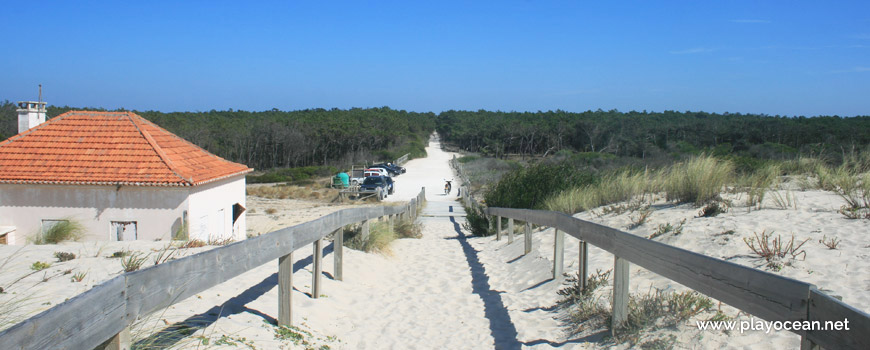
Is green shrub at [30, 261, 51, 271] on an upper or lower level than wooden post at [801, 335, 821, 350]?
lower

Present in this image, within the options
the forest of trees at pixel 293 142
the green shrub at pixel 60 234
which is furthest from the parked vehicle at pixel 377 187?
the forest of trees at pixel 293 142

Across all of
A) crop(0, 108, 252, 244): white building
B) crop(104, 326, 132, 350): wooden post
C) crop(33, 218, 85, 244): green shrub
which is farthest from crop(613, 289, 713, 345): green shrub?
crop(0, 108, 252, 244): white building

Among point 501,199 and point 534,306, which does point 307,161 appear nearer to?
point 501,199

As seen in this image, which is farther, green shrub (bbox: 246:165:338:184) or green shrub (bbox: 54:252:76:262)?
green shrub (bbox: 246:165:338:184)

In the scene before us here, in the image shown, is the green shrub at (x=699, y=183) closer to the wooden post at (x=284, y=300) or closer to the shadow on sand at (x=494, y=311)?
the shadow on sand at (x=494, y=311)

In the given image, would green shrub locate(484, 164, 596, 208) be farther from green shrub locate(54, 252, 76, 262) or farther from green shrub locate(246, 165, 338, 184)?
green shrub locate(246, 165, 338, 184)

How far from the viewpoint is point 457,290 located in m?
7.66

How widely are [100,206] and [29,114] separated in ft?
18.3

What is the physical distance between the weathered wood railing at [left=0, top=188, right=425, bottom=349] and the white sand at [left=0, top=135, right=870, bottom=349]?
1.20ft

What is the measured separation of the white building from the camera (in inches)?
601

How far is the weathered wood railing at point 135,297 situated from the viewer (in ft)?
7.97

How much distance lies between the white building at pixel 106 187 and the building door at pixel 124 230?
2 centimetres

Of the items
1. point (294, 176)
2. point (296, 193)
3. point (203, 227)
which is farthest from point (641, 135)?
point (203, 227)

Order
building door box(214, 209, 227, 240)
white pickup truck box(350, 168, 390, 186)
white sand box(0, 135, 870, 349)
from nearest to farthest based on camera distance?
white sand box(0, 135, 870, 349) < building door box(214, 209, 227, 240) < white pickup truck box(350, 168, 390, 186)
